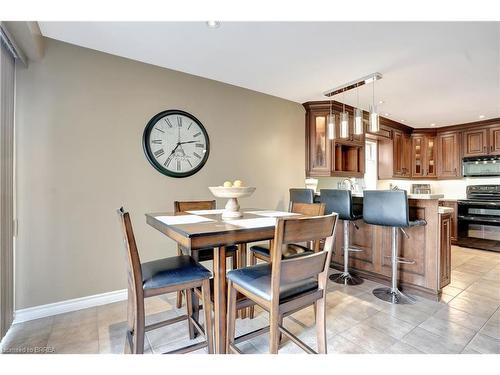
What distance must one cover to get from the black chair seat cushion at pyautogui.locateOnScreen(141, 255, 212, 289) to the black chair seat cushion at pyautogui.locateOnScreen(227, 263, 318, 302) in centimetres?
19

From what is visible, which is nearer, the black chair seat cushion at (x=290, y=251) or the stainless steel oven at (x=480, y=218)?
the black chair seat cushion at (x=290, y=251)

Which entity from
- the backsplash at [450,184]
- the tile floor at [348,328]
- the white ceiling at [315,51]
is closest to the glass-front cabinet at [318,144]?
the white ceiling at [315,51]

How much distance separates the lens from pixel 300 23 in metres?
1.87

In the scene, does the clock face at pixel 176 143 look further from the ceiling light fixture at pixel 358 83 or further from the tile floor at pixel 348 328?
the ceiling light fixture at pixel 358 83

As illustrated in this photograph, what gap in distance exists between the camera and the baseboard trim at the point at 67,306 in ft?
6.52

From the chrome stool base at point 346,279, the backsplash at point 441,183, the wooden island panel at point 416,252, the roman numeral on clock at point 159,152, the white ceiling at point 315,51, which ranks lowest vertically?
the chrome stool base at point 346,279

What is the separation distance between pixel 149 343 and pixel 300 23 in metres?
2.50

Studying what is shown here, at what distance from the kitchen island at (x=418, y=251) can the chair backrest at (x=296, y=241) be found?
66.5 inches

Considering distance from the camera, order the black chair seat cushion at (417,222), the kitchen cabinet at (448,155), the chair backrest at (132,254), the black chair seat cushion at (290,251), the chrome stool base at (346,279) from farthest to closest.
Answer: the kitchen cabinet at (448,155) < the chrome stool base at (346,279) < the black chair seat cushion at (417,222) < the black chair seat cushion at (290,251) < the chair backrest at (132,254)

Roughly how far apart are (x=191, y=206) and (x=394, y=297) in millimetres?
2079

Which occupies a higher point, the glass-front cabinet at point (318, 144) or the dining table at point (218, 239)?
the glass-front cabinet at point (318, 144)

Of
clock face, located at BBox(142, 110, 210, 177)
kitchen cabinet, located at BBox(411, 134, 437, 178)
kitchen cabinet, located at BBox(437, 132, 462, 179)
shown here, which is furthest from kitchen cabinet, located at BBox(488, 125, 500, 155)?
clock face, located at BBox(142, 110, 210, 177)
